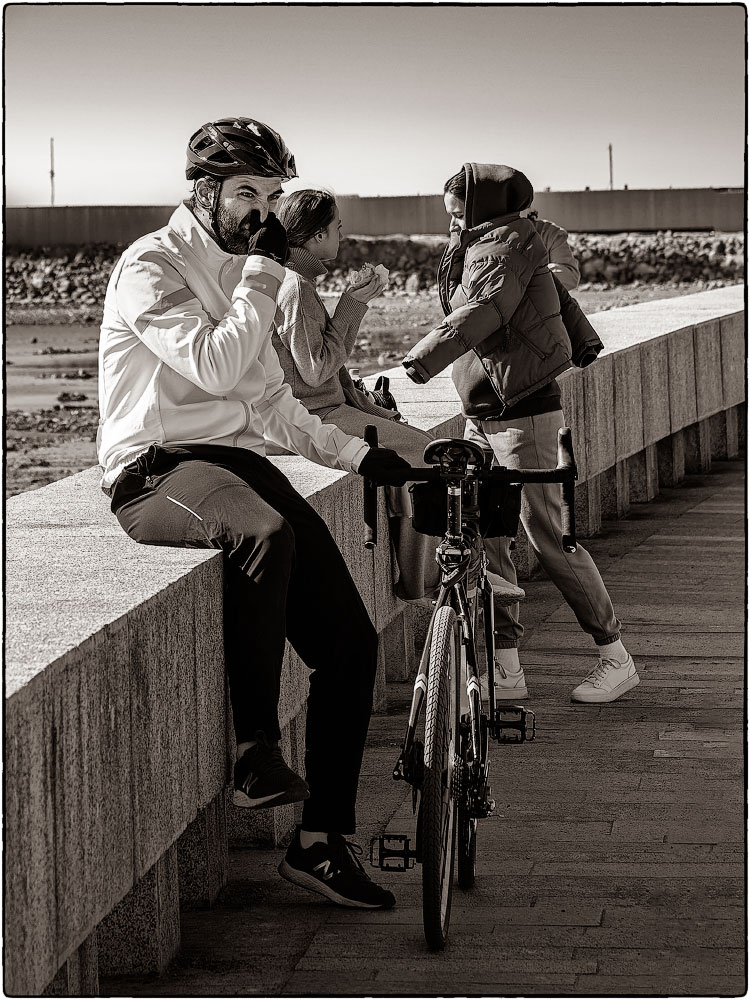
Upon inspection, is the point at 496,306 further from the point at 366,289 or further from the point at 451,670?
the point at 451,670

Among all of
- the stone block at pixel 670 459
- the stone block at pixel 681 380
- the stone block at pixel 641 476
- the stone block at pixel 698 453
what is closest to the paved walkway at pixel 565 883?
the stone block at pixel 641 476

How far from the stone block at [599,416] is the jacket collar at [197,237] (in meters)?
5.29

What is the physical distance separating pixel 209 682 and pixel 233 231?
46.6 inches

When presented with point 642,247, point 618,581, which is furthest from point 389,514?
point 642,247

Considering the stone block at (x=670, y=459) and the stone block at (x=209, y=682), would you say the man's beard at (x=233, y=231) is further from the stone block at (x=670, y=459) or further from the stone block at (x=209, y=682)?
the stone block at (x=670, y=459)

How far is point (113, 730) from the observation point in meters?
3.48

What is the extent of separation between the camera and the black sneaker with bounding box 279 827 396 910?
4.33 meters

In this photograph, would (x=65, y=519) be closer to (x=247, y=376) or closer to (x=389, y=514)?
(x=247, y=376)

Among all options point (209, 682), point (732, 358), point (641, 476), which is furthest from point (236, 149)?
point (732, 358)

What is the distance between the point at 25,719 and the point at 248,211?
72.0 inches

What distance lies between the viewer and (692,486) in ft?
39.4

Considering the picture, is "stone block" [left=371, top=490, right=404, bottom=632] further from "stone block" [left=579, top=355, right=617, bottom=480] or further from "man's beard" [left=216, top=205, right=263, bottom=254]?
"stone block" [left=579, top=355, right=617, bottom=480]

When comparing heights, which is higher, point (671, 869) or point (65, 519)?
point (65, 519)

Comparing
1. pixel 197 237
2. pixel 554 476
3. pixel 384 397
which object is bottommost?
pixel 554 476
